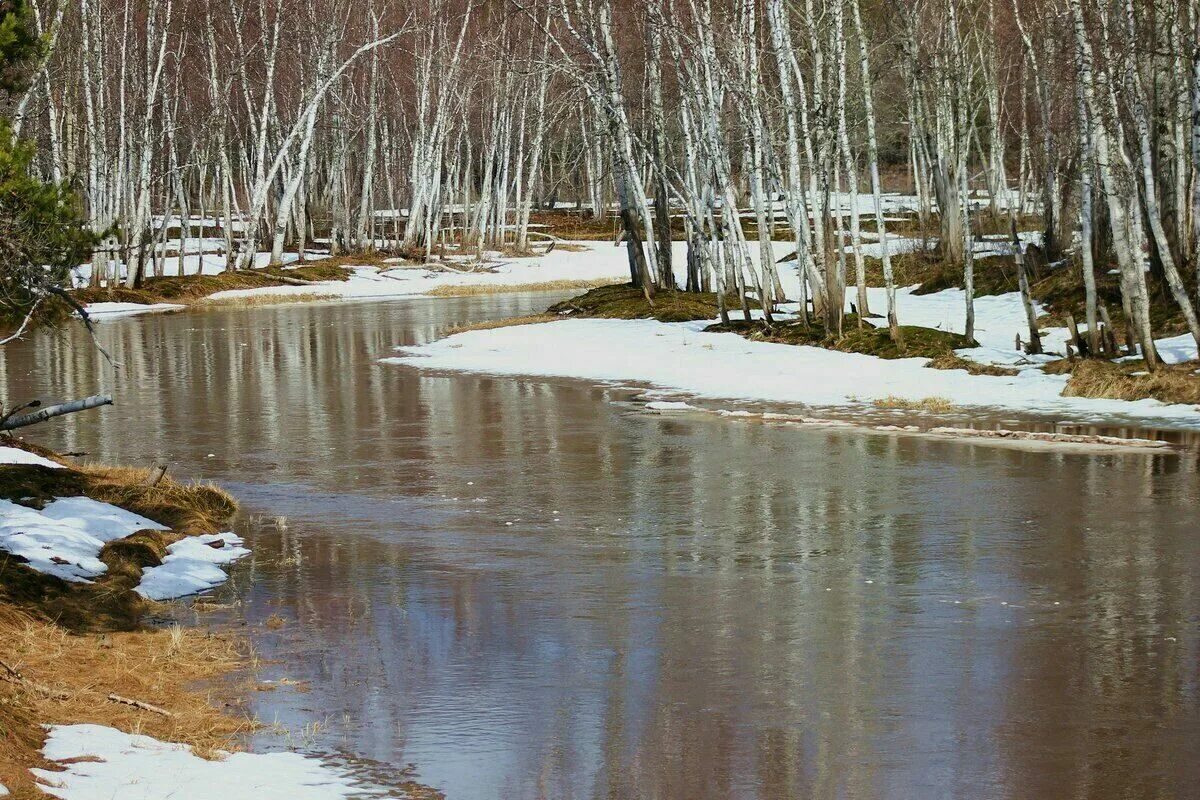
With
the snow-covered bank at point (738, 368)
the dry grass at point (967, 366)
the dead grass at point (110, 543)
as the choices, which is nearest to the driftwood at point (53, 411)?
the dead grass at point (110, 543)

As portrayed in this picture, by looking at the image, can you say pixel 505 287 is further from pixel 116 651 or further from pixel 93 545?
pixel 116 651

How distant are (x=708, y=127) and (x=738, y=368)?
680 cm

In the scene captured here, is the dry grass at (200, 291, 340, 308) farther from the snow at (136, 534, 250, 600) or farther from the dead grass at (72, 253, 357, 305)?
the snow at (136, 534, 250, 600)

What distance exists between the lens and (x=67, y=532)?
39.7 feet

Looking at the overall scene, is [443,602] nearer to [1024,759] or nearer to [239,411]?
[1024,759]

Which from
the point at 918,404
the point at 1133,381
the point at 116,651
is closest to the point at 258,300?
the point at 918,404

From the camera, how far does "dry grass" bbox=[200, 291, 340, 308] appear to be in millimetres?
49719

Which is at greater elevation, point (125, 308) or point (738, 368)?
point (125, 308)

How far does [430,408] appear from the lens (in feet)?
74.7

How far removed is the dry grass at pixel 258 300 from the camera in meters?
49.7

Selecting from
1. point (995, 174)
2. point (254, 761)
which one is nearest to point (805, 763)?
point (254, 761)

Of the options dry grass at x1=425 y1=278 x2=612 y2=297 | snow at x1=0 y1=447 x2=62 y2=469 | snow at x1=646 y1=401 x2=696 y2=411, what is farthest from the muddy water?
dry grass at x1=425 y1=278 x2=612 y2=297

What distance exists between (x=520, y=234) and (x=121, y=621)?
61.4 m

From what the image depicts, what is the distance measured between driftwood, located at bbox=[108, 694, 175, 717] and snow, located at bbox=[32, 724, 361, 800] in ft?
1.58
